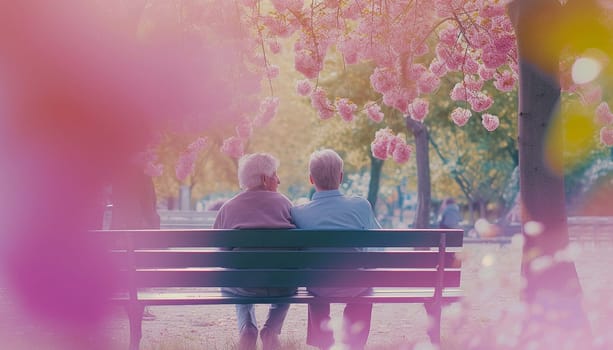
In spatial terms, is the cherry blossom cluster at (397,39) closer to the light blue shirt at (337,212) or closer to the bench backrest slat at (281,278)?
the light blue shirt at (337,212)

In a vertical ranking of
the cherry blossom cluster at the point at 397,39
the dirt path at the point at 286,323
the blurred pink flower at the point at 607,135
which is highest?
the cherry blossom cluster at the point at 397,39

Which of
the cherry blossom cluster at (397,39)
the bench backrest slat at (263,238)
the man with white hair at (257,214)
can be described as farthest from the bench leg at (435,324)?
the cherry blossom cluster at (397,39)

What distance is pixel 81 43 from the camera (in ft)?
27.8

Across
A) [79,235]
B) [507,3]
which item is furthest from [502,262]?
[79,235]

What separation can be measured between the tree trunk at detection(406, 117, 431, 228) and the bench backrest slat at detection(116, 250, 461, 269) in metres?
17.7

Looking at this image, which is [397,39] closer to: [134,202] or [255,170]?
[255,170]

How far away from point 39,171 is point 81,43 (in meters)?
1.21

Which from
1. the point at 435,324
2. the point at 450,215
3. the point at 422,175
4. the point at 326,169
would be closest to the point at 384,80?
the point at 326,169

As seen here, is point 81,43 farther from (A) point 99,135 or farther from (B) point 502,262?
(B) point 502,262

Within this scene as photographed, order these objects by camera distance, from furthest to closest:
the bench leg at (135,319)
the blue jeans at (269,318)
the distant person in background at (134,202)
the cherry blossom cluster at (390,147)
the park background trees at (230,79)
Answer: the cherry blossom cluster at (390,147)
the distant person in background at (134,202)
the park background trees at (230,79)
the blue jeans at (269,318)
the bench leg at (135,319)

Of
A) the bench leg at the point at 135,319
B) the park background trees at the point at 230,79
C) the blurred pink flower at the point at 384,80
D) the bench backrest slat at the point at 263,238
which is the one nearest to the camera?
the bench backrest slat at the point at 263,238

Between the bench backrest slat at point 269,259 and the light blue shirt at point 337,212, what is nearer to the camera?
the bench backrest slat at point 269,259

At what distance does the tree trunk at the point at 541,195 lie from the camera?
7301mm

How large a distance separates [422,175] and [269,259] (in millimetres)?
18876
